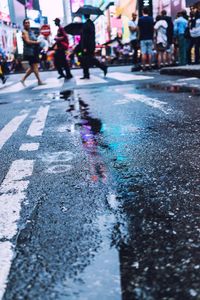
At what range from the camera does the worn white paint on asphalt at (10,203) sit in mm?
1468

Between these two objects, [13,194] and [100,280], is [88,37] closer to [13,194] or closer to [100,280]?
[13,194]

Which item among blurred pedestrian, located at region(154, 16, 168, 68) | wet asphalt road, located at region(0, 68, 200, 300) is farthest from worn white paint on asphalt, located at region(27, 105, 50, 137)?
blurred pedestrian, located at region(154, 16, 168, 68)

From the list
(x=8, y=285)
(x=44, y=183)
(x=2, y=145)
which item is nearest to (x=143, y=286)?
(x=8, y=285)

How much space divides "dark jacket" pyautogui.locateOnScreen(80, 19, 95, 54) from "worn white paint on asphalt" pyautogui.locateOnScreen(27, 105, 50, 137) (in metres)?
6.35

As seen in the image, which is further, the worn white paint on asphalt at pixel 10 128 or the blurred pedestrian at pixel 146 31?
the blurred pedestrian at pixel 146 31

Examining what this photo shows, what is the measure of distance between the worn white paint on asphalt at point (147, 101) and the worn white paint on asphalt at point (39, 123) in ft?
3.66

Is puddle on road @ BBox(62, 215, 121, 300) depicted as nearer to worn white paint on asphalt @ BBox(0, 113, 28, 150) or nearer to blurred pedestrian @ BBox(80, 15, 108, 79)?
worn white paint on asphalt @ BBox(0, 113, 28, 150)

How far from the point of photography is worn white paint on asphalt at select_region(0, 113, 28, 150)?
3.99 metres

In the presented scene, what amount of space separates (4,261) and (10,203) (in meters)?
0.64

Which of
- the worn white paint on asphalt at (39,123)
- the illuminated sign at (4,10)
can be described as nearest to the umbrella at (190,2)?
the worn white paint on asphalt at (39,123)

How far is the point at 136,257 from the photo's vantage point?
1435mm

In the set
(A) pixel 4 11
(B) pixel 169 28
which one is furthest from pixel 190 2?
(A) pixel 4 11

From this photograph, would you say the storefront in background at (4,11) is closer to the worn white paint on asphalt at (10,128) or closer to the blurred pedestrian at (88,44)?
the blurred pedestrian at (88,44)

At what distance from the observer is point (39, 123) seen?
15.8 ft
